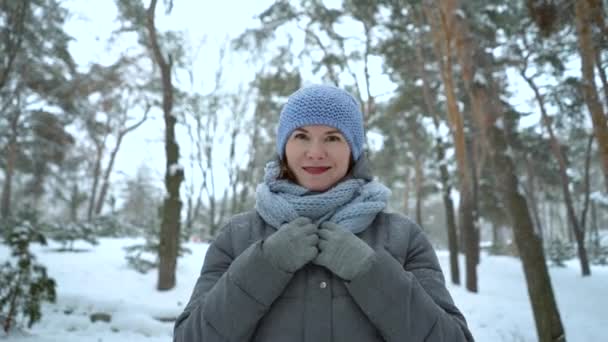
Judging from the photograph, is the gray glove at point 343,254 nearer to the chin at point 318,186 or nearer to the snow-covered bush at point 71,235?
the chin at point 318,186

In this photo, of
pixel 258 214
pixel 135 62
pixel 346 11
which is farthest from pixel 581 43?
pixel 135 62

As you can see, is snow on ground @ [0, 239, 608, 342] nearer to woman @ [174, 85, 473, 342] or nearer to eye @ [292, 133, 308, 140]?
woman @ [174, 85, 473, 342]

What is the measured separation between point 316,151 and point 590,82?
6613 millimetres

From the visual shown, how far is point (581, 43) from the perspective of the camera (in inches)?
253

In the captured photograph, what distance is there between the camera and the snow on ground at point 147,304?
7.19 m

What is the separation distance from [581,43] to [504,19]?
5.63 m

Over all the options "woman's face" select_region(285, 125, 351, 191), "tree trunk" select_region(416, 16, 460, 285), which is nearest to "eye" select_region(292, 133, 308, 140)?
"woman's face" select_region(285, 125, 351, 191)

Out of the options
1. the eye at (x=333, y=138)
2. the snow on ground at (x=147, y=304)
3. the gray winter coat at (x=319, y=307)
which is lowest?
the snow on ground at (x=147, y=304)

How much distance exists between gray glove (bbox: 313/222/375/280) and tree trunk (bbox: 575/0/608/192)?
20.2 ft

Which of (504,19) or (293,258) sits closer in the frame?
(293,258)

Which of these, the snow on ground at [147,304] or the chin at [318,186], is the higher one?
the chin at [318,186]

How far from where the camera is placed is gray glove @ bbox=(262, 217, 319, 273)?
1.30 meters

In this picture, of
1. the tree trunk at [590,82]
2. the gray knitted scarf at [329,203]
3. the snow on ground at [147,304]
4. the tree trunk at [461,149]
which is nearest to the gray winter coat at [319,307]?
the gray knitted scarf at [329,203]

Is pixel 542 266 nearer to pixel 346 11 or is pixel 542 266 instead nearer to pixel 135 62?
pixel 346 11
